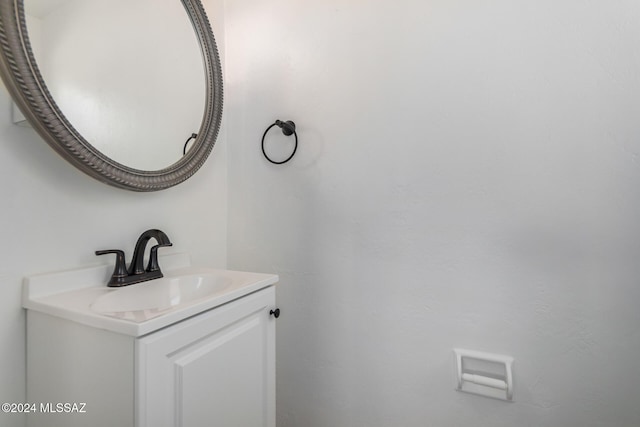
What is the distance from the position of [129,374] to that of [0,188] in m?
0.56

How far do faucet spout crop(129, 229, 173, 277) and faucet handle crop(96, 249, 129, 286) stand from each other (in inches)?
1.1

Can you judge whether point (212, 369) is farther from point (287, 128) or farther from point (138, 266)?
point (287, 128)

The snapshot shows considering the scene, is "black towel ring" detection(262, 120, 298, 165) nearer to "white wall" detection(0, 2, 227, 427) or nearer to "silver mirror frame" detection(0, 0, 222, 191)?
"silver mirror frame" detection(0, 0, 222, 191)

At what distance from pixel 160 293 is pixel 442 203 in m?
0.96

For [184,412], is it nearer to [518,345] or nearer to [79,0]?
[518,345]

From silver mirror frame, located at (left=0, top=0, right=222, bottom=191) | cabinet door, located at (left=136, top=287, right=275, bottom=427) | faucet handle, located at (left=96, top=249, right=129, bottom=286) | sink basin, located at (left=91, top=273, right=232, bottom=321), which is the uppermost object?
silver mirror frame, located at (left=0, top=0, right=222, bottom=191)

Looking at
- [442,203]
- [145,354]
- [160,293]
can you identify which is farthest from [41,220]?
[442,203]

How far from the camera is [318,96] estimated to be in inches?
48.9

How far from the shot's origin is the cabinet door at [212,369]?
628 mm

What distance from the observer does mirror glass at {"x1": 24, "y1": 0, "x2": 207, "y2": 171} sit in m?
0.80

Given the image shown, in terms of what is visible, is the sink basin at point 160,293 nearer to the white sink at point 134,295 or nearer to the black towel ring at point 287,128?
the white sink at point 134,295

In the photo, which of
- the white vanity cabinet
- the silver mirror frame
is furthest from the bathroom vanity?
the silver mirror frame

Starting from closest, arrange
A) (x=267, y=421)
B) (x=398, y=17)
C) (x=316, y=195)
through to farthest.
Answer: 1. (x=267, y=421)
2. (x=398, y=17)
3. (x=316, y=195)

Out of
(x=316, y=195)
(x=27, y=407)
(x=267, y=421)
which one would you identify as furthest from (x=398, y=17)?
(x=27, y=407)
